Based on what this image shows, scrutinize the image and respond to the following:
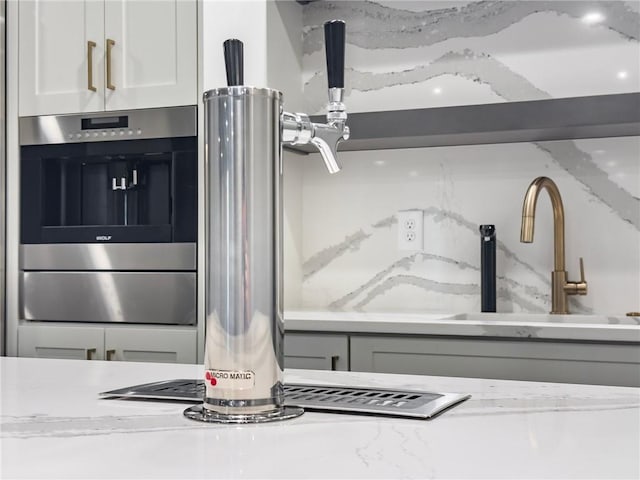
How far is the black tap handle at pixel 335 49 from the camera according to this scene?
0.85 meters

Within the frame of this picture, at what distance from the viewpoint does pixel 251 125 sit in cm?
76

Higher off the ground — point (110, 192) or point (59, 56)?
point (59, 56)

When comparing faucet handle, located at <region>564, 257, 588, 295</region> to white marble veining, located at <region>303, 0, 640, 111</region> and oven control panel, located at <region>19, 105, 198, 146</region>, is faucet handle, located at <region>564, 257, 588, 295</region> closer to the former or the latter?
white marble veining, located at <region>303, 0, 640, 111</region>

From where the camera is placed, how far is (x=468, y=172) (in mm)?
2602

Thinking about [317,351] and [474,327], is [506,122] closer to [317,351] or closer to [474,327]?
[474,327]

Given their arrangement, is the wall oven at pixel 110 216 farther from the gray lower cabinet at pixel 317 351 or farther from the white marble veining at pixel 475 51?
the white marble veining at pixel 475 51

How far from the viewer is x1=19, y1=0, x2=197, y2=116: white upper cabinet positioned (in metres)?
2.57

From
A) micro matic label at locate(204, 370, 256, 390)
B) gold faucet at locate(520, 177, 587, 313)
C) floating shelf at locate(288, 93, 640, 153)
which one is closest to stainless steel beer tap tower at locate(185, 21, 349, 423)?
micro matic label at locate(204, 370, 256, 390)

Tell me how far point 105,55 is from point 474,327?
151 centimetres

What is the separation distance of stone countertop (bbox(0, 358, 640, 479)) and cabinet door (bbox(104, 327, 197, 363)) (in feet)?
5.06

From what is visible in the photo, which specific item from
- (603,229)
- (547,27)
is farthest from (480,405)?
(547,27)

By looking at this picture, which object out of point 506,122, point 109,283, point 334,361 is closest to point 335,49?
point 334,361

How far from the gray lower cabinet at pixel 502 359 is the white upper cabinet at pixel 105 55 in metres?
1.04

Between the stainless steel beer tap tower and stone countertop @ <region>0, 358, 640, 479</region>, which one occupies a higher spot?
the stainless steel beer tap tower
